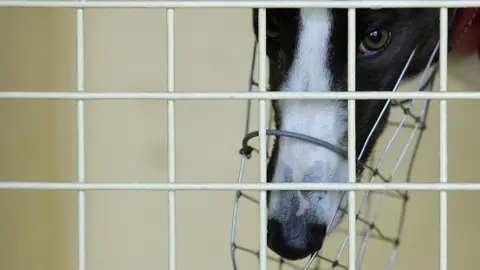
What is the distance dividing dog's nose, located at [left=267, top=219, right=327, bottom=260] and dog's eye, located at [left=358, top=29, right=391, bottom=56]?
234mm

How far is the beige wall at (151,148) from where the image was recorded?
125cm

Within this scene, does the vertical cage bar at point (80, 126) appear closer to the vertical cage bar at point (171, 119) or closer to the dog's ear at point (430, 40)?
the vertical cage bar at point (171, 119)

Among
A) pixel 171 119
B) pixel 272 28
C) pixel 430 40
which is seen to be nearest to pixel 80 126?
pixel 171 119

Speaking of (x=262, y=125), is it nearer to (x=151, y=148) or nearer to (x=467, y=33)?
(x=467, y=33)

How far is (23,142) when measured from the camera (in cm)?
121

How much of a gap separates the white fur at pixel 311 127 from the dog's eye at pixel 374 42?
0.33ft

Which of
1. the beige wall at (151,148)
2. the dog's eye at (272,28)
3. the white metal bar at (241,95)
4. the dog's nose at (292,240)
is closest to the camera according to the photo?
the white metal bar at (241,95)

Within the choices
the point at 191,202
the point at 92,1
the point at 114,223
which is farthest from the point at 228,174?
the point at 92,1

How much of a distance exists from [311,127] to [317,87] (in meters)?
0.05

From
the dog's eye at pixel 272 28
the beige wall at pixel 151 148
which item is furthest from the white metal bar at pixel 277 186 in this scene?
the beige wall at pixel 151 148

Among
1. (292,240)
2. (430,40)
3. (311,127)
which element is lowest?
(292,240)

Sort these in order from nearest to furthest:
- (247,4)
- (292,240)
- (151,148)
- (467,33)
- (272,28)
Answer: (247,4)
(292,240)
(272,28)
(467,33)
(151,148)

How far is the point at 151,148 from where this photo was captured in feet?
4.23

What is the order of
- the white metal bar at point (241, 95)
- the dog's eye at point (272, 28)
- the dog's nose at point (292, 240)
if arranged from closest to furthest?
the white metal bar at point (241, 95) < the dog's nose at point (292, 240) < the dog's eye at point (272, 28)
